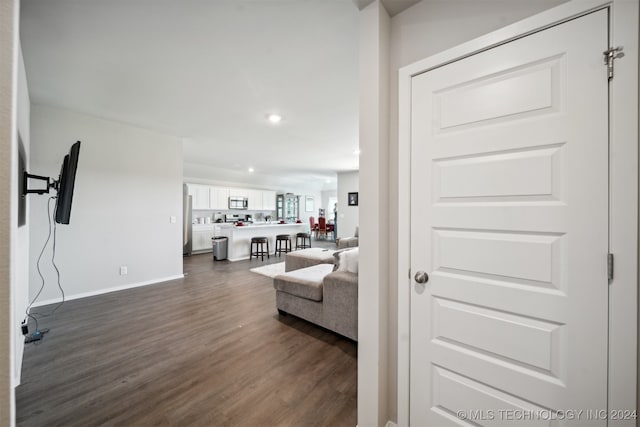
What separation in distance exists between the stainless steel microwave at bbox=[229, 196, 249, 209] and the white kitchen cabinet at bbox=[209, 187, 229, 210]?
5.2 inches

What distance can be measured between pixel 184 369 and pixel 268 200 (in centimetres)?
797

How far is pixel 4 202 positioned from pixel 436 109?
1635 mm

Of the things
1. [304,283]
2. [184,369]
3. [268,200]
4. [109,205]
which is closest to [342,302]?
[304,283]

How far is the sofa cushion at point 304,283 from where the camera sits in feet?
8.34

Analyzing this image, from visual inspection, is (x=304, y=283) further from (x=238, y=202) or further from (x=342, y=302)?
(x=238, y=202)

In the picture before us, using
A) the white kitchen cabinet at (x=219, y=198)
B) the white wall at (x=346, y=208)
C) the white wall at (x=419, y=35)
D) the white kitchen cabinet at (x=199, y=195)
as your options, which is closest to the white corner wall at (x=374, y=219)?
the white wall at (x=419, y=35)

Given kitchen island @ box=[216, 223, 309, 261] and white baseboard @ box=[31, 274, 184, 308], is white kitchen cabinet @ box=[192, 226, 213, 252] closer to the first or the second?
kitchen island @ box=[216, 223, 309, 261]

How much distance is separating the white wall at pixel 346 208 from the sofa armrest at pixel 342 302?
18.9ft

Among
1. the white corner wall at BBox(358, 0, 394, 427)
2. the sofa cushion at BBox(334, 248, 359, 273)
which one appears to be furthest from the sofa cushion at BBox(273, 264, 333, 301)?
the white corner wall at BBox(358, 0, 394, 427)

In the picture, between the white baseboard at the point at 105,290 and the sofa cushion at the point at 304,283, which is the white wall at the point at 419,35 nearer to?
the sofa cushion at the point at 304,283

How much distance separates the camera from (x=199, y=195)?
7.39 m

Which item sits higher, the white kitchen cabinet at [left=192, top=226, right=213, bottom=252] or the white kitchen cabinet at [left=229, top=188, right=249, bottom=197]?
the white kitchen cabinet at [left=229, top=188, right=249, bottom=197]

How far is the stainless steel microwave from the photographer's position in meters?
8.24

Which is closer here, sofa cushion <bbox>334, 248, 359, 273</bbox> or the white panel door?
the white panel door
